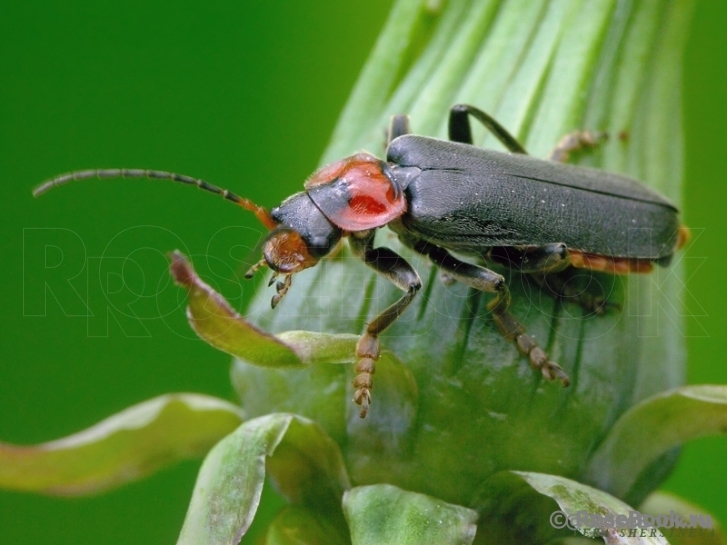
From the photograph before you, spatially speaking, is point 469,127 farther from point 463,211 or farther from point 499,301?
point 499,301

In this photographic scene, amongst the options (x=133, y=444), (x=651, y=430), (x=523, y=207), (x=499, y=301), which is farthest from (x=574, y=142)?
(x=133, y=444)

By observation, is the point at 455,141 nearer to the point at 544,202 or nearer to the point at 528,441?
the point at 544,202

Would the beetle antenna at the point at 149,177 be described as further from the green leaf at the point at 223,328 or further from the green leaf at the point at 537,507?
the green leaf at the point at 537,507

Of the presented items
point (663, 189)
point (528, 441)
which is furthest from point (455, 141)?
point (528, 441)

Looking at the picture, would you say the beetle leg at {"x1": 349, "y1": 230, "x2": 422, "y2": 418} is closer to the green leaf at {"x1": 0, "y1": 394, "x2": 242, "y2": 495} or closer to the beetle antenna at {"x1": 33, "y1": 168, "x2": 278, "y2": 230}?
the beetle antenna at {"x1": 33, "y1": 168, "x2": 278, "y2": 230}

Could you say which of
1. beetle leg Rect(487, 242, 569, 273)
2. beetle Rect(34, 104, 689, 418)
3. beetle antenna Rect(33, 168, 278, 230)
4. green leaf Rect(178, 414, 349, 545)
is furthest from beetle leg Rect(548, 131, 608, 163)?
green leaf Rect(178, 414, 349, 545)
